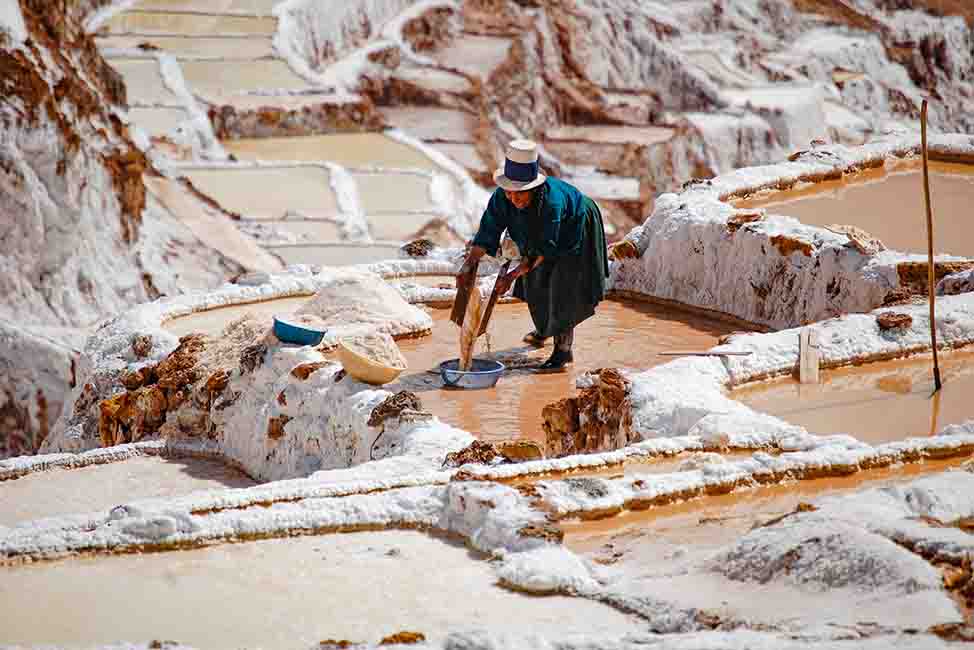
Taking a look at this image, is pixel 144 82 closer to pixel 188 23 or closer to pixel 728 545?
pixel 188 23

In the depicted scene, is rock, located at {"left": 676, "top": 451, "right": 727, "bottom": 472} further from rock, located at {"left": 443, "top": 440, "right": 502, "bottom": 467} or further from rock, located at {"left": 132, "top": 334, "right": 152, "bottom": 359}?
rock, located at {"left": 132, "top": 334, "right": 152, "bottom": 359}

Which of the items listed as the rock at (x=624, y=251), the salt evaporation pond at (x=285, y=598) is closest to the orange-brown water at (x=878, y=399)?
the salt evaporation pond at (x=285, y=598)

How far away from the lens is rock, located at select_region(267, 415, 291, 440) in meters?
10.9

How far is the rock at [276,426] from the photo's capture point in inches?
429

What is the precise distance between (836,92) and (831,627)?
38.0m

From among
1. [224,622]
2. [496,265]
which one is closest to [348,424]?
[224,622]

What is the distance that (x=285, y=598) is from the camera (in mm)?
7297

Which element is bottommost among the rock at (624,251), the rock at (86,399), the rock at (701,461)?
the rock at (86,399)

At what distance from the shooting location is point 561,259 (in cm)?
1174

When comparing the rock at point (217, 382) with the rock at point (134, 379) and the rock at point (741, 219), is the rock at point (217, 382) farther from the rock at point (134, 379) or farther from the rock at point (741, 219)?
the rock at point (741, 219)

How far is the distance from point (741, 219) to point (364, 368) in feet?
14.0

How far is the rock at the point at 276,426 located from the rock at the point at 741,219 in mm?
4347

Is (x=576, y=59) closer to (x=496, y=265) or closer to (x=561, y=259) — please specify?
(x=496, y=265)

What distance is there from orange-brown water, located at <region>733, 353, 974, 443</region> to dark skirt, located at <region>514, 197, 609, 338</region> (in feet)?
5.18
